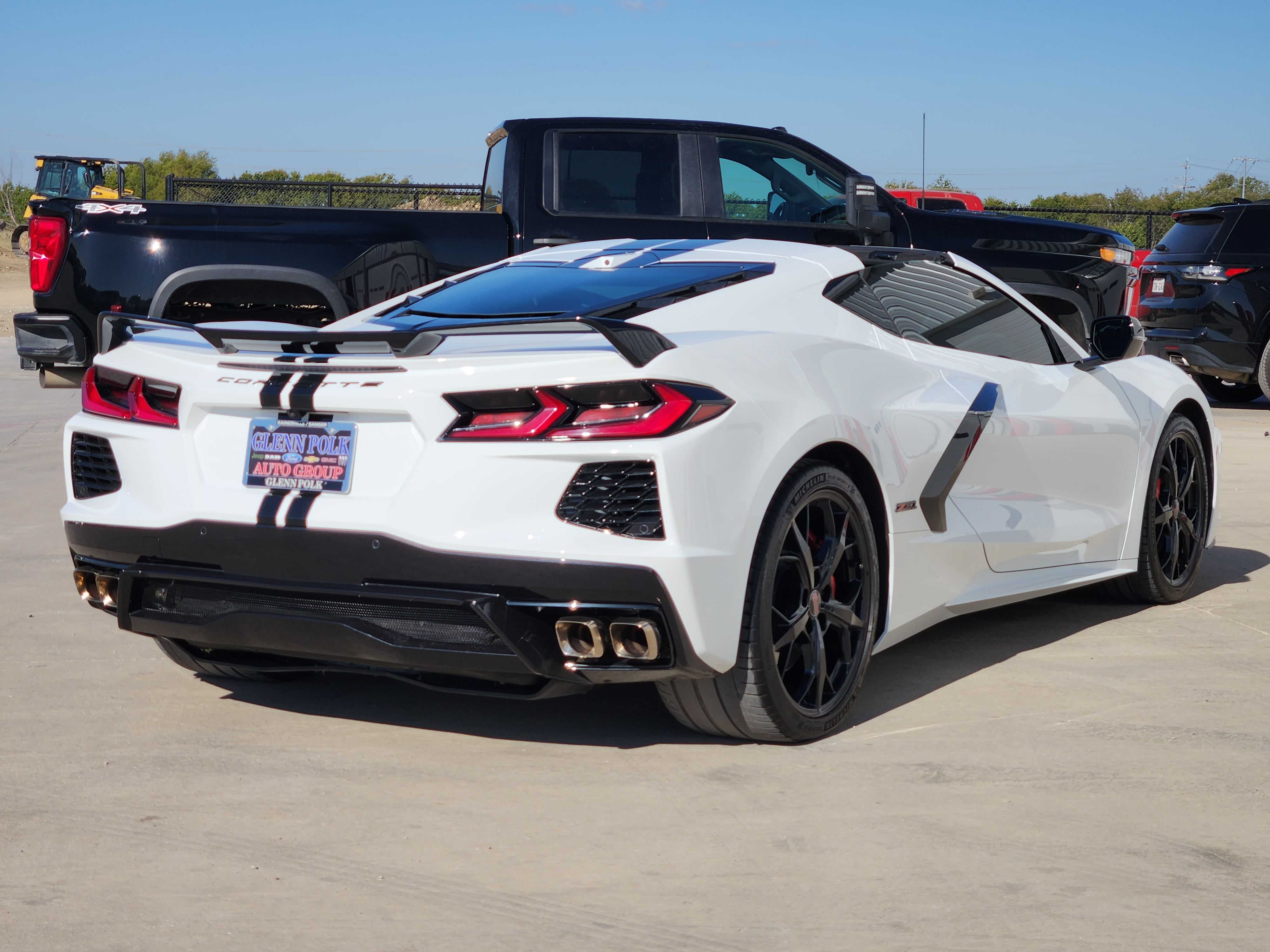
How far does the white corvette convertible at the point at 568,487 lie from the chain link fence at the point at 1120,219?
2234 cm

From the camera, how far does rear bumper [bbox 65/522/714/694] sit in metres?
3.49

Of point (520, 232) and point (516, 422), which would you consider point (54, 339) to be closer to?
point (520, 232)

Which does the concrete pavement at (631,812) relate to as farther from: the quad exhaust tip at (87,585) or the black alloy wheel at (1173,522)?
the black alloy wheel at (1173,522)

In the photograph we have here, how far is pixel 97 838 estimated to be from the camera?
3.30 metres

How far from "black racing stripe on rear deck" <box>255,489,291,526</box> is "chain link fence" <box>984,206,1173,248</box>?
23.6 metres

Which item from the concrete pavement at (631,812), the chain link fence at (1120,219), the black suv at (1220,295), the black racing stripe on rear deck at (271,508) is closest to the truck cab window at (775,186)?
the concrete pavement at (631,812)

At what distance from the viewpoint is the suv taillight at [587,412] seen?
3.48 metres

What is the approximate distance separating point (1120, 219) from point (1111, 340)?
31370 mm

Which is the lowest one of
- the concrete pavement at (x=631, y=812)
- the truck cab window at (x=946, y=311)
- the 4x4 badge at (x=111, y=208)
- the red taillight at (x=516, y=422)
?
the concrete pavement at (x=631, y=812)

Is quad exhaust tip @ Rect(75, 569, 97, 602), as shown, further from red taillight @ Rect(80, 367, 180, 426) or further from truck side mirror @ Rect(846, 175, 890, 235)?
A: truck side mirror @ Rect(846, 175, 890, 235)

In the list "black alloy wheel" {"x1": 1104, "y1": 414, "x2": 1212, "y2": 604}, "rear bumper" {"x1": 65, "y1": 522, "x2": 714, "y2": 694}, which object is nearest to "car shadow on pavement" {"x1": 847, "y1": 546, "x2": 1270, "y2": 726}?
"black alloy wheel" {"x1": 1104, "y1": 414, "x2": 1212, "y2": 604}

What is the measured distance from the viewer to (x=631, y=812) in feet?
11.5

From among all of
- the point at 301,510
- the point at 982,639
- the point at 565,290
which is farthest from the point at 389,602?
the point at 982,639

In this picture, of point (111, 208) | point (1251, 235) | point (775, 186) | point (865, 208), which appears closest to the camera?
point (111, 208)
